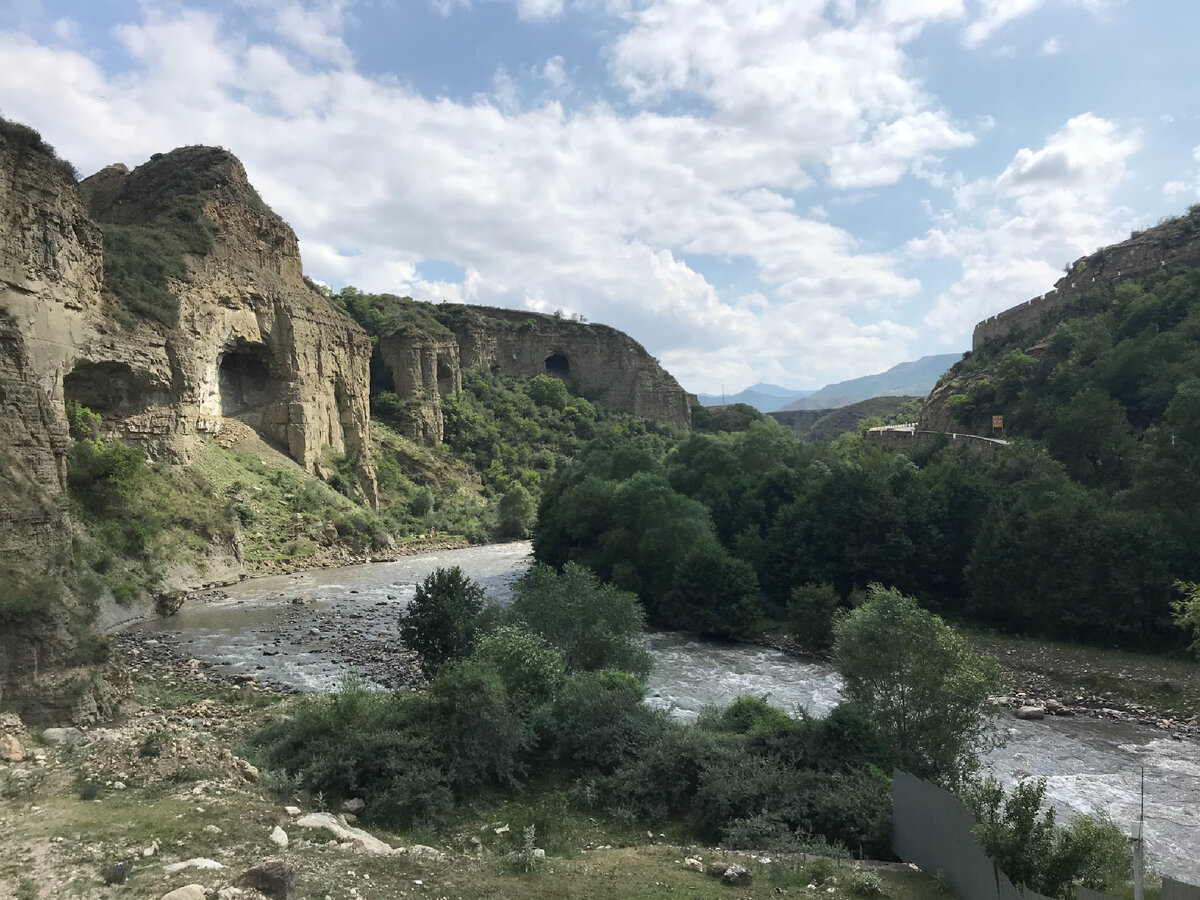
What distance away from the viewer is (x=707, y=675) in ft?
74.0

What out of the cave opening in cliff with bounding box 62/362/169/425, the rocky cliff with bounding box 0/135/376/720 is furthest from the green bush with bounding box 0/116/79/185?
the cave opening in cliff with bounding box 62/362/169/425

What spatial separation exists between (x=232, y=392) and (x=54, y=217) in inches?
920

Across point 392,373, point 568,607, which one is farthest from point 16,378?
point 392,373

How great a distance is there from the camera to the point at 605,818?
39.8 ft

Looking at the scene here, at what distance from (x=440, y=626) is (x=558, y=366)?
89.6 m

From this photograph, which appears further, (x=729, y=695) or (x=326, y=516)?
(x=326, y=516)

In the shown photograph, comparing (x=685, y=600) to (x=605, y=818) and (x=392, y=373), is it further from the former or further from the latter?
(x=392, y=373)

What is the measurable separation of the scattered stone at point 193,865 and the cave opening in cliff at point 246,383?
146 feet

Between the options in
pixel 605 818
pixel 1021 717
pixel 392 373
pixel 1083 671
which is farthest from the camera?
pixel 392 373

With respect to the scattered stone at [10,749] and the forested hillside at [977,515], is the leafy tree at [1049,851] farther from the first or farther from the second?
the forested hillside at [977,515]

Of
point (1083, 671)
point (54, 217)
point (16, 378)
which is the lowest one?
point (1083, 671)

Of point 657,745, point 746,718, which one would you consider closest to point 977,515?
point 746,718

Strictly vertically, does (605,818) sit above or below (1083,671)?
above

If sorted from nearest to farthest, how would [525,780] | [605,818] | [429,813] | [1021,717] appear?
[429,813] → [605,818] → [525,780] → [1021,717]
